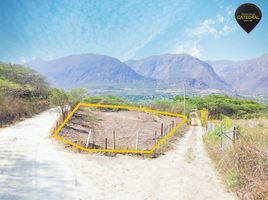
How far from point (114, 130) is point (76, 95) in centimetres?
725

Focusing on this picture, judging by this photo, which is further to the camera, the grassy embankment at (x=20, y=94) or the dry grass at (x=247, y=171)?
the grassy embankment at (x=20, y=94)

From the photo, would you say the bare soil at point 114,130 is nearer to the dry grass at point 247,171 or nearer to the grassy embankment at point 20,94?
the grassy embankment at point 20,94

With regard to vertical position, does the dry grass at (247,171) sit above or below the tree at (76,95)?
below

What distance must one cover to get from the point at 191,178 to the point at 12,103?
1704 centimetres

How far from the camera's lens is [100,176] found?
6.96 metres

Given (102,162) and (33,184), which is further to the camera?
(102,162)

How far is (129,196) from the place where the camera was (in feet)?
18.6

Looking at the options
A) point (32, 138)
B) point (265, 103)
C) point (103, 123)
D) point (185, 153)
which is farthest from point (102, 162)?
point (265, 103)

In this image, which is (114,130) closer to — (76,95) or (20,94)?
(76,95)

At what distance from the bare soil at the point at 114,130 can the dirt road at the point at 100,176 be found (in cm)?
182

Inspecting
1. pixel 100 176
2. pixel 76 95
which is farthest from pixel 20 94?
pixel 100 176

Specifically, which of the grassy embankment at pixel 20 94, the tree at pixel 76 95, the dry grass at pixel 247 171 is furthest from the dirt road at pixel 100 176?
the tree at pixel 76 95

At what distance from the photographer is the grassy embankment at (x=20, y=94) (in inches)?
715

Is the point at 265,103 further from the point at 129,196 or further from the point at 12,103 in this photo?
the point at 129,196
